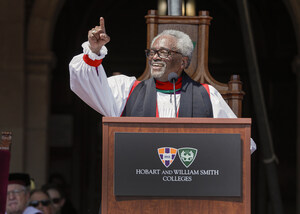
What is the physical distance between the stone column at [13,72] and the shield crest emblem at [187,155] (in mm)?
6368

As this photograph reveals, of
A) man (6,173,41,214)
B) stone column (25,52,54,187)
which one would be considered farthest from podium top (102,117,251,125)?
stone column (25,52,54,187)

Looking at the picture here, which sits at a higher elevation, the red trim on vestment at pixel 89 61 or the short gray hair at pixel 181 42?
the short gray hair at pixel 181 42

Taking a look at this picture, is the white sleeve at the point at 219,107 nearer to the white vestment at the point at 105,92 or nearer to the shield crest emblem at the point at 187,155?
the white vestment at the point at 105,92

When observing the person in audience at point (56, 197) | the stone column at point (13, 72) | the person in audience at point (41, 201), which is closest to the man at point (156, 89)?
the person in audience at point (41, 201)

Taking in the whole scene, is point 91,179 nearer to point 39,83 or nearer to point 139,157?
point 39,83

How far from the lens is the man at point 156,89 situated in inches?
201

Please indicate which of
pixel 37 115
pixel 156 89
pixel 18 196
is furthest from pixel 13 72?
pixel 156 89

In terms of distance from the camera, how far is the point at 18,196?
7.67 meters

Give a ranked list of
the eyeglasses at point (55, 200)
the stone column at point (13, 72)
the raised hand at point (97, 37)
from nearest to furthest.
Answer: the raised hand at point (97, 37), the eyeglasses at point (55, 200), the stone column at point (13, 72)

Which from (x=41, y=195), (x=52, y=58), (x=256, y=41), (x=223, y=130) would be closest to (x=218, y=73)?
(x=256, y=41)

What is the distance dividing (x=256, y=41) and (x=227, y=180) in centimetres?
918

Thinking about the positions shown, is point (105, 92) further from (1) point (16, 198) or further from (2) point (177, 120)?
(1) point (16, 198)

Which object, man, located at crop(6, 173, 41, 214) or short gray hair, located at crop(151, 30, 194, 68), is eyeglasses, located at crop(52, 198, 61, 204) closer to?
man, located at crop(6, 173, 41, 214)

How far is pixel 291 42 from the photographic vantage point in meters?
13.5
